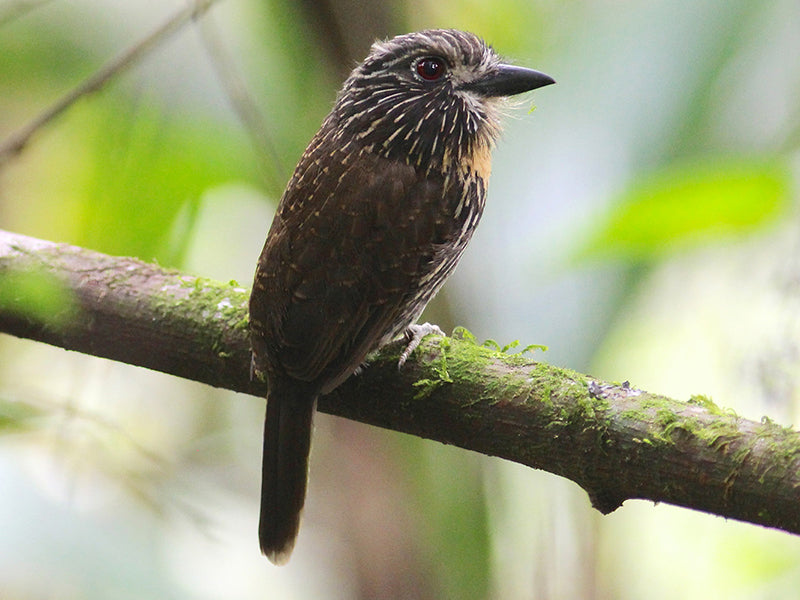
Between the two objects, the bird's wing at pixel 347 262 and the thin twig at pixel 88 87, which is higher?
the thin twig at pixel 88 87

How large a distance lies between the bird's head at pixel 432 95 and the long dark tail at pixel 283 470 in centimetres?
66

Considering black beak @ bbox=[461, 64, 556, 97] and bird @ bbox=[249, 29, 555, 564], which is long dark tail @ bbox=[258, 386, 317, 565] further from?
black beak @ bbox=[461, 64, 556, 97]

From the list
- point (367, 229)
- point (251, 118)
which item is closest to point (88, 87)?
point (251, 118)

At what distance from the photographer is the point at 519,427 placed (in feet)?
5.82

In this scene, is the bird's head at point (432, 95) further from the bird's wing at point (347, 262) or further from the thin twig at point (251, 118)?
the thin twig at point (251, 118)

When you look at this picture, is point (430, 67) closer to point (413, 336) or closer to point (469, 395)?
point (413, 336)

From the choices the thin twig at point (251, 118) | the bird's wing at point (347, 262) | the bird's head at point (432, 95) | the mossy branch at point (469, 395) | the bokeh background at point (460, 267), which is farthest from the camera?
the thin twig at point (251, 118)

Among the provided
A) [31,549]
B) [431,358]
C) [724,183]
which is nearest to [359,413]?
[431,358]

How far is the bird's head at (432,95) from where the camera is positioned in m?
2.23

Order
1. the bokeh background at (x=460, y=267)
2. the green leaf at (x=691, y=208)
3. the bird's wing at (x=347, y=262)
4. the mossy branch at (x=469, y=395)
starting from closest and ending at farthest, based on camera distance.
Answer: the mossy branch at (x=469, y=395)
the green leaf at (x=691, y=208)
the bird's wing at (x=347, y=262)
the bokeh background at (x=460, y=267)

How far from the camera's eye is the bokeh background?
212 centimetres

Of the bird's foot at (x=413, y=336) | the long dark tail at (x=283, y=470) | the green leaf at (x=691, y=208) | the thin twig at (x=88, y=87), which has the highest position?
the thin twig at (x=88, y=87)

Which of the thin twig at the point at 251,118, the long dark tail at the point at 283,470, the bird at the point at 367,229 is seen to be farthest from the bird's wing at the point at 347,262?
the thin twig at the point at 251,118

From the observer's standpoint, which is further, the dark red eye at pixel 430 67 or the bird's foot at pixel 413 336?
the dark red eye at pixel 430 67
